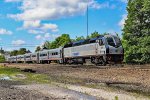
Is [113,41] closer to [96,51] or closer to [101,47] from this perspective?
[101,47]

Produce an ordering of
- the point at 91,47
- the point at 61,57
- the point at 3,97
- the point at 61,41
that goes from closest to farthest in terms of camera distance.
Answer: the point at 3,97 → the point at 91,47 → the point at 61,57 → the point at 61,41

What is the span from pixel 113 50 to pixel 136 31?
20925 millimetres

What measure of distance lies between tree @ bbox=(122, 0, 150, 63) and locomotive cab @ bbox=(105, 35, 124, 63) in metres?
14.5

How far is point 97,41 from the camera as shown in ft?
159

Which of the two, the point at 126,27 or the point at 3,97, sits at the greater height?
the point at 126,27

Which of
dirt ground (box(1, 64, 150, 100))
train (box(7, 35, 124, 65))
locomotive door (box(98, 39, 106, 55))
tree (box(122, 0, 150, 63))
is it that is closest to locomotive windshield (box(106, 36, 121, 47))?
train (box(7, 35, 124, 65))

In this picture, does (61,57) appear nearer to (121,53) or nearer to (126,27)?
(126,27)

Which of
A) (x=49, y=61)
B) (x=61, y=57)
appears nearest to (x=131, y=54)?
(x=61, y=57)

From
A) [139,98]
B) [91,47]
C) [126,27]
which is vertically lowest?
[139,98]

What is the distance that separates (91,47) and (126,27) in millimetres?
18277

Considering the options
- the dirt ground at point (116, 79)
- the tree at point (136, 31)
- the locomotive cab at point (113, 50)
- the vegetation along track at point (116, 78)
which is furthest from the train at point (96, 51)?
the dirt ground at point (116, 79)

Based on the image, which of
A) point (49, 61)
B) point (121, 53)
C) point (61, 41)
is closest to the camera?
point (121, 53)

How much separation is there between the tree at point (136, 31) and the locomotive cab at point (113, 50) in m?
14.5

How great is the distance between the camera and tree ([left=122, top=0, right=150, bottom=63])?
6222 cm
